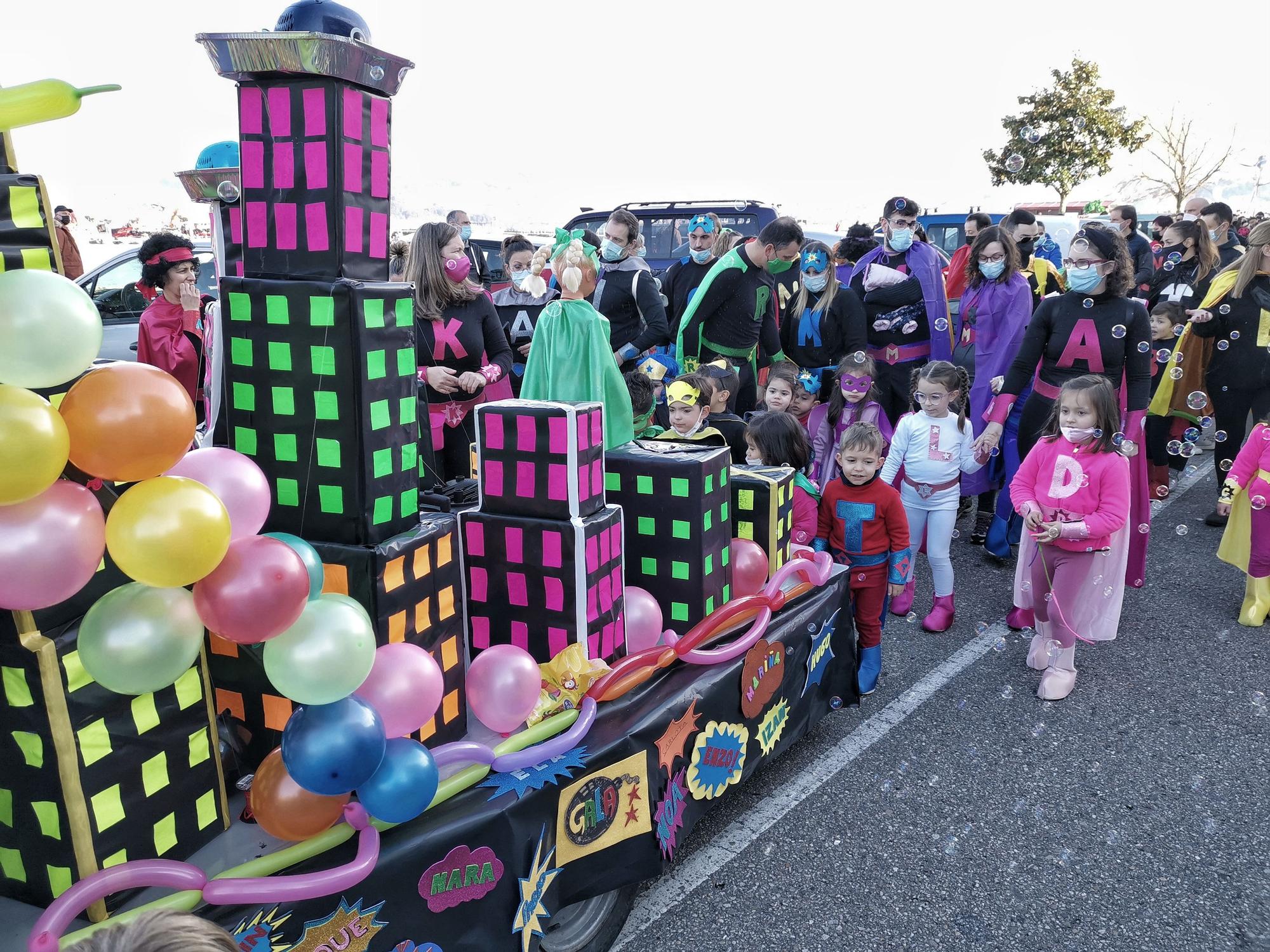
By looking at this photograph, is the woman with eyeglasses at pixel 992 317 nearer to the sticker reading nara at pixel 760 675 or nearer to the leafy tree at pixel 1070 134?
the sticker reading nara at pixel 760 675

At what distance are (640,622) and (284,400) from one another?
1.27 metres

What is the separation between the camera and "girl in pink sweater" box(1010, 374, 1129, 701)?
150 inches

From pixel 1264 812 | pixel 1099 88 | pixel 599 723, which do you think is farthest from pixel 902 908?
pixel 1099 88

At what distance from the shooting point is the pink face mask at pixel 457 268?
4.20 meters

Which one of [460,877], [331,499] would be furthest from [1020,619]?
[331,499]

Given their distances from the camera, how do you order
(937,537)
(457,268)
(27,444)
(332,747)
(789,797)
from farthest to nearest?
1. (937,537)
2. (457,268)
3. (789,797)
4. (332,747)
5. (27,444)

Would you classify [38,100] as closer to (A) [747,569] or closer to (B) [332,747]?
(B) [332,747]

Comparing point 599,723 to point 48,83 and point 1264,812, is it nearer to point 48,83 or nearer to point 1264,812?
point 48,83

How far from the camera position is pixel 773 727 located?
120 inches

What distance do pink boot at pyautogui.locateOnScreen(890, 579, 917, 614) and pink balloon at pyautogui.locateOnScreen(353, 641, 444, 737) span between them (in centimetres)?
245

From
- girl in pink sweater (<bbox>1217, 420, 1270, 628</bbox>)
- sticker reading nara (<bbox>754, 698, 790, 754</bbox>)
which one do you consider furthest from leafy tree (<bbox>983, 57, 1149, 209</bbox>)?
sticker reading nara (<bbox>754, 698, 790, 754</bbox>)

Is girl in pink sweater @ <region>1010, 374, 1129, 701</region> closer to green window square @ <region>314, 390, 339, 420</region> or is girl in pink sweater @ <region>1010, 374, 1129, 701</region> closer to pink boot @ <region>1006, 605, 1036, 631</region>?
pink boot @ <region>1006, 605, 1036, 631</region>

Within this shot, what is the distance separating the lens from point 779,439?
403cm

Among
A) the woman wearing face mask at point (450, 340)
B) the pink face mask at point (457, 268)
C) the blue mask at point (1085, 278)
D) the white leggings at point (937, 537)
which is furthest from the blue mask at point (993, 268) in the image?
the pink face mask at point (457, 268)
